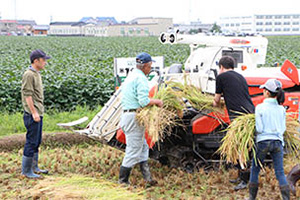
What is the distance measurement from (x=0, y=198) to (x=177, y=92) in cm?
283

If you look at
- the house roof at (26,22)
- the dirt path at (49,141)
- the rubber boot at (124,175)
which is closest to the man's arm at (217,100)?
the rubber boot at (124,175)

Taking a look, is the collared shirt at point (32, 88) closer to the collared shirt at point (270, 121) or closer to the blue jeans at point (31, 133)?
the blue jeans at point (31, 133)

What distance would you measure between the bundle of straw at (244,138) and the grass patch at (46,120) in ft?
16.8

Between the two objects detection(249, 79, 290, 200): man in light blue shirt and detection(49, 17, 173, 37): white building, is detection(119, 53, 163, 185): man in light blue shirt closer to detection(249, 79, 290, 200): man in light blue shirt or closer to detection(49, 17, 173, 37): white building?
detection(249, 79, 290, 200): man in light blue shirt

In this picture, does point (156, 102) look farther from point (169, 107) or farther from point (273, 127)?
point (273, 127)

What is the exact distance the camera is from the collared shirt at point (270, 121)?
16.2 ft

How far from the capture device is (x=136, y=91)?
576 cm

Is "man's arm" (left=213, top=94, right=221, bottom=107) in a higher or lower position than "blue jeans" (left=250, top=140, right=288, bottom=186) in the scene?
higher

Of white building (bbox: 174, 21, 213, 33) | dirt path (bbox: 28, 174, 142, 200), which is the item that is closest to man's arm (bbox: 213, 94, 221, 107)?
dirt path (bbox: 28, 174, 142, 200)

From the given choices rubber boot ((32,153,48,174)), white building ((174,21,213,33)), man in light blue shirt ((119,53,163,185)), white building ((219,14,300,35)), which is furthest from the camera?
white building ((219,14,300,35))

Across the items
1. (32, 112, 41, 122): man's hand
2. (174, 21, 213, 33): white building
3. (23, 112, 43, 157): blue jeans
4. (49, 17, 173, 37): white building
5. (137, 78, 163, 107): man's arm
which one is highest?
(49, 17, 173, 37): white building

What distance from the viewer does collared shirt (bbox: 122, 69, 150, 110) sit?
5.65 meters

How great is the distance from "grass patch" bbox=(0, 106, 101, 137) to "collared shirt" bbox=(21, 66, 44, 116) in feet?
11.9

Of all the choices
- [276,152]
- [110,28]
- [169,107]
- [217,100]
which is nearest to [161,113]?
[169,107]
